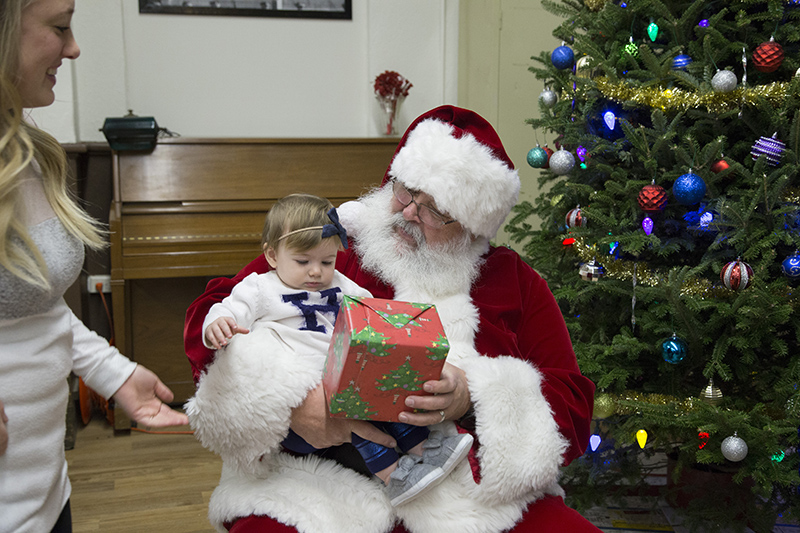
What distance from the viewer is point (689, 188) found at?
197 centimetres

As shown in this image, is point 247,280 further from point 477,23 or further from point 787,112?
point 477,23

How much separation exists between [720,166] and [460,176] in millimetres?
974

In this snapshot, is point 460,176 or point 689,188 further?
point 689,188

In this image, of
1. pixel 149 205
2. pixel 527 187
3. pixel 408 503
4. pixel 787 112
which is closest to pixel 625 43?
pixel 787 112

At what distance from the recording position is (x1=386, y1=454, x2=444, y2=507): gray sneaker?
4.17 ft

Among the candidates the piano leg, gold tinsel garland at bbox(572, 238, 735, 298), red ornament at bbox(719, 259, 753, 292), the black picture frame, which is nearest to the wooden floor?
the piano leg

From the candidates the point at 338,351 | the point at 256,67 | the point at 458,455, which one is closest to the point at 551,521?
the point at 458,455

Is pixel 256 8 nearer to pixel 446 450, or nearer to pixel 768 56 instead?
pixel 768 56

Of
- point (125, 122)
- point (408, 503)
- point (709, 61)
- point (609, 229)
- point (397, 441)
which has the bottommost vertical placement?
point (408, 503)

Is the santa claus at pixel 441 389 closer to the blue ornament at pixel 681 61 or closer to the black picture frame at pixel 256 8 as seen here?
the blue ornament at pixel 681 61

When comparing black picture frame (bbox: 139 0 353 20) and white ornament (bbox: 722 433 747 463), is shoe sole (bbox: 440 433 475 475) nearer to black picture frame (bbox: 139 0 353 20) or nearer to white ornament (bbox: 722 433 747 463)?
white ornament (bbox: 722 433 747 463)

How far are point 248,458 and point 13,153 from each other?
78 cm

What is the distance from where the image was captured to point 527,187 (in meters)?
3.75

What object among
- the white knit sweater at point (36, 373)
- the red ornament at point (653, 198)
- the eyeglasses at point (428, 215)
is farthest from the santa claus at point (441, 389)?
the red ornament at point (653, 198)
